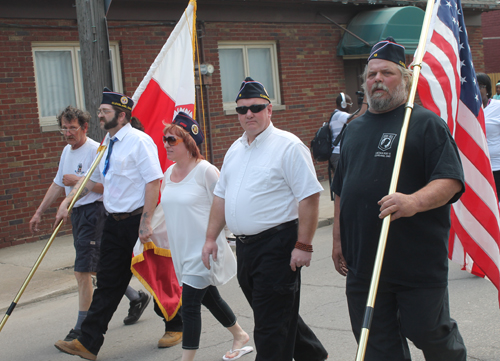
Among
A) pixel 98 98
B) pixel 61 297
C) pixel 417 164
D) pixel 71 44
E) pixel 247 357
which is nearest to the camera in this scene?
pixel 417 164

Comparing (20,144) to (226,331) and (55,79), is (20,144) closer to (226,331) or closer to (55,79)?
(55,79)

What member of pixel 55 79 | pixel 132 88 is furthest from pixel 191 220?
pixel 132 88

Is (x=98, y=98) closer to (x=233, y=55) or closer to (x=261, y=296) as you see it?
(x=261, y=296)

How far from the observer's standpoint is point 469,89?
3850 millimetres

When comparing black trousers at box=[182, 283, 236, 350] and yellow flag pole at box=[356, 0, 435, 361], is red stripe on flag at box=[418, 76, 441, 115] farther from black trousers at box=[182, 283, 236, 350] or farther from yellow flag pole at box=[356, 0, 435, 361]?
black trousers at box=[182, 283, 236, 350]

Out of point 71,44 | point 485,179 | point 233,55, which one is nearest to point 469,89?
point 485,179

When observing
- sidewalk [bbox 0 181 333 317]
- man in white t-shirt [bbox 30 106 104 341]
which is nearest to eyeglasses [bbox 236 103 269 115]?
man in white t-shirt [bbox 30 106 104 341]

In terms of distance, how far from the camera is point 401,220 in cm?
299

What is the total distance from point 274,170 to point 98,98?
172 inches

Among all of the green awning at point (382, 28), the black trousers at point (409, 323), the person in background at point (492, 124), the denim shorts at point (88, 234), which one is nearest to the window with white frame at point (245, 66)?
the green awning at point (382, 28)

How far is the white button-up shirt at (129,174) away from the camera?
4.85m

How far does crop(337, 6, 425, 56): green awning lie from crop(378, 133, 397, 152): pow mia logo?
35.4 feet

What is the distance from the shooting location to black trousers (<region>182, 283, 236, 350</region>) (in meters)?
4.08

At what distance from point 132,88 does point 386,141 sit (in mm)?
8527
